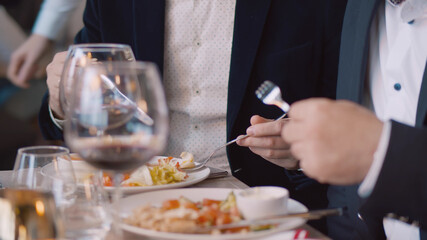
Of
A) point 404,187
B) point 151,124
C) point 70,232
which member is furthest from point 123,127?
point 404,187

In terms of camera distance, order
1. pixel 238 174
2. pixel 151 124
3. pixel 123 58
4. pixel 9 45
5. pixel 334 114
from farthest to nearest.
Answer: pixel 9 45 < pixel 238 174 < pixel 123 58 < pixel 334 114 < pixel 151 124

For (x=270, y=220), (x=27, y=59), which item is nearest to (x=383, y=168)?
(x=270, y=220)

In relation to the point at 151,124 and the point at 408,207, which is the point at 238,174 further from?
the point at 151,124

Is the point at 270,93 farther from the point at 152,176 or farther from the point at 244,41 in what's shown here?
the point at 244,41

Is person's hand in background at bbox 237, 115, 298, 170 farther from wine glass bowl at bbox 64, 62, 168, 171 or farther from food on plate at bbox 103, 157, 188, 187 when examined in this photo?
wine glass bowl at bbox 64, 62, 168, 171

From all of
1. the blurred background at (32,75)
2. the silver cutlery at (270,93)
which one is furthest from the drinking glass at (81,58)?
the blurred background at (32,75)

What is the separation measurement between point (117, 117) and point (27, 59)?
2.98m

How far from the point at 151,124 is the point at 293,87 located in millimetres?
1315

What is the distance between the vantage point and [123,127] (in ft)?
2.51

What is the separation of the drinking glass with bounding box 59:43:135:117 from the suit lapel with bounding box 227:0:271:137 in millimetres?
831

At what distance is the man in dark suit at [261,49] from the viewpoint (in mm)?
1929

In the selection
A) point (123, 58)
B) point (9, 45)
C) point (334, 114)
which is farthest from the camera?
point (9, 45)

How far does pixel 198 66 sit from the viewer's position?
78.9 inches

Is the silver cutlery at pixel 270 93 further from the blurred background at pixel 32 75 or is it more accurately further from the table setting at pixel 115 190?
the blurred background at pixel 32 75
